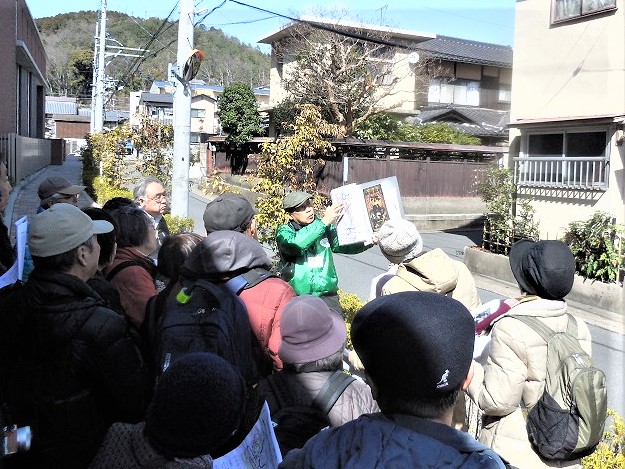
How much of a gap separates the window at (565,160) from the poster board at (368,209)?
789 cm

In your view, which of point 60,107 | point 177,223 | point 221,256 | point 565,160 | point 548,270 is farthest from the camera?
point 60,107

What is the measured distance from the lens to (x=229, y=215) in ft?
10.6

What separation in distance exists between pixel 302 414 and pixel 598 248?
921 cm

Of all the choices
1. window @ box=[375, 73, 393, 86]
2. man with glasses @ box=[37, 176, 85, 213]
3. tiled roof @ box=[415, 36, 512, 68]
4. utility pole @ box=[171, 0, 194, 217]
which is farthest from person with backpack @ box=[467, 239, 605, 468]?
tiled roof @ box=[415, 36, 512, 68]

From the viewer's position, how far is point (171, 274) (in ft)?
10.7

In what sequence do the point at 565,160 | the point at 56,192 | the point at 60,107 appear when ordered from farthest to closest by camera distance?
the point at 60,107 → the point at 565,160 → the point at 56,192

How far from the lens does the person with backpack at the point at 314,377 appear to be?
217cm

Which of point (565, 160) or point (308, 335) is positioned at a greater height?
point (565, 160)

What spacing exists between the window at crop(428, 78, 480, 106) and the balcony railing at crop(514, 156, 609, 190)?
17867mm

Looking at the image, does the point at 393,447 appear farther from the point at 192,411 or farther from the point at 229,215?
the point at 229,215

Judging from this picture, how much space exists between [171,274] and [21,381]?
1134 mm

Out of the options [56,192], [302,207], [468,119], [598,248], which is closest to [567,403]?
[302,207]

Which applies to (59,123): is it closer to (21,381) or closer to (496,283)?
(496,283)

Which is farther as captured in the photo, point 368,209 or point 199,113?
point 199,113
